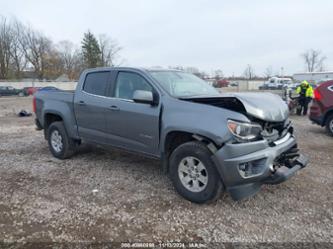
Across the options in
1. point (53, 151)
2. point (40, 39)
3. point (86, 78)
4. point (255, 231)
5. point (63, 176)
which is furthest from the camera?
point (40, 39)

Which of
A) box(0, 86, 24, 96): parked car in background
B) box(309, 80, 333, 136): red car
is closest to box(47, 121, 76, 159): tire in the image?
box(309, 80, 333, 136): red car

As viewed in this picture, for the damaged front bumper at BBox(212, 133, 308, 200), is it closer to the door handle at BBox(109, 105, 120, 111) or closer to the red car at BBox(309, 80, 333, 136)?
the door handle at BBox(109, 105, 120, 111)

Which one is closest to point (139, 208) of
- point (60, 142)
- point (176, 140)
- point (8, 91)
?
point (176, 140)

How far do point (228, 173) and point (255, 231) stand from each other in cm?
67

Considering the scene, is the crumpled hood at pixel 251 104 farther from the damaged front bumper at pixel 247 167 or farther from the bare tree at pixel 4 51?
the bare tree at pixel 4 51

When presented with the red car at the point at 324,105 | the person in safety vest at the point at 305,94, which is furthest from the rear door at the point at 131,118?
the person in safety vest at the point at 305,94

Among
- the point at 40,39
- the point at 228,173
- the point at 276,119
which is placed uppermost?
the point at 40,39

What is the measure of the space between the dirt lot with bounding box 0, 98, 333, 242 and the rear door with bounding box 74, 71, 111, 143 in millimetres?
693

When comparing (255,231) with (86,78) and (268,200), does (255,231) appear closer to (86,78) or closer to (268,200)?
(268,200)

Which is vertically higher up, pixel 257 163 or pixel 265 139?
pixel 265 139

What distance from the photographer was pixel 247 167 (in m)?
3.05

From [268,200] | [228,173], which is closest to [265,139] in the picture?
[228,173]

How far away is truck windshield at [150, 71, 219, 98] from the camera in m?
3.89

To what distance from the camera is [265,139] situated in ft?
10.6
